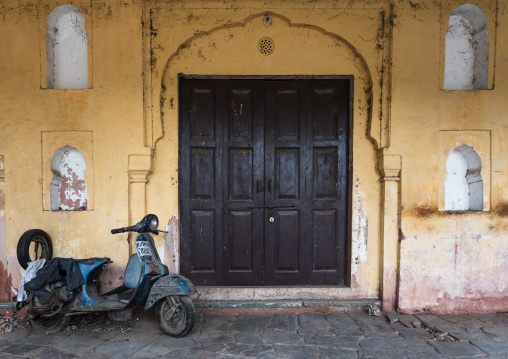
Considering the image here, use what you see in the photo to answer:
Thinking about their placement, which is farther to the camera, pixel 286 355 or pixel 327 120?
pixel 327 120

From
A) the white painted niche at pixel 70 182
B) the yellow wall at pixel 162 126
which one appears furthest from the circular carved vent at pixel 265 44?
the white painted niche at pixel 70 182

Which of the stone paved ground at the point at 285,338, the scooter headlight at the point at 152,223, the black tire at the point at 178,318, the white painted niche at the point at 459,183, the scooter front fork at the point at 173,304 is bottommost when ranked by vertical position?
the stone paved ground at the point at 285,338

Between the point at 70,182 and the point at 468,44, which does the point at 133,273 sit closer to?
the point at 70,182

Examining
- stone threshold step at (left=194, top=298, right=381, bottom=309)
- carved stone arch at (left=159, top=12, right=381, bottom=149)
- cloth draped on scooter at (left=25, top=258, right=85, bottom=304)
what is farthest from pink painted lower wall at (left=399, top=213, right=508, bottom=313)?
cloth draped on scooter at (left=25, top=258, right=85, bottom=304)

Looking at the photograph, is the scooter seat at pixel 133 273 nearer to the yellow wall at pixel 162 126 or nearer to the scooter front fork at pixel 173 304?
the scooter front fork at pixel 173 304

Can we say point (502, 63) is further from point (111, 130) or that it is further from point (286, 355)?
point (111, 130)

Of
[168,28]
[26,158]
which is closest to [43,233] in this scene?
[26,158]

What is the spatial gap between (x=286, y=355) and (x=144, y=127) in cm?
284

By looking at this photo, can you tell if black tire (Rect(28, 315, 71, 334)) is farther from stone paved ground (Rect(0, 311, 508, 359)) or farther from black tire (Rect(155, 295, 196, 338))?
black tire (Rect(155, 295, 196, 338))

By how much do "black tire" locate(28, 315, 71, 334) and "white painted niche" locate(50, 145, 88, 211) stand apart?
1212mm

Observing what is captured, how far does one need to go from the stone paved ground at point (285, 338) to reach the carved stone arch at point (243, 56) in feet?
7.02

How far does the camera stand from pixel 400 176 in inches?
167

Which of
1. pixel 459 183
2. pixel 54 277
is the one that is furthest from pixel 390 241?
pixel 54 277

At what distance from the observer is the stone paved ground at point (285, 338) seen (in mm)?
3318
